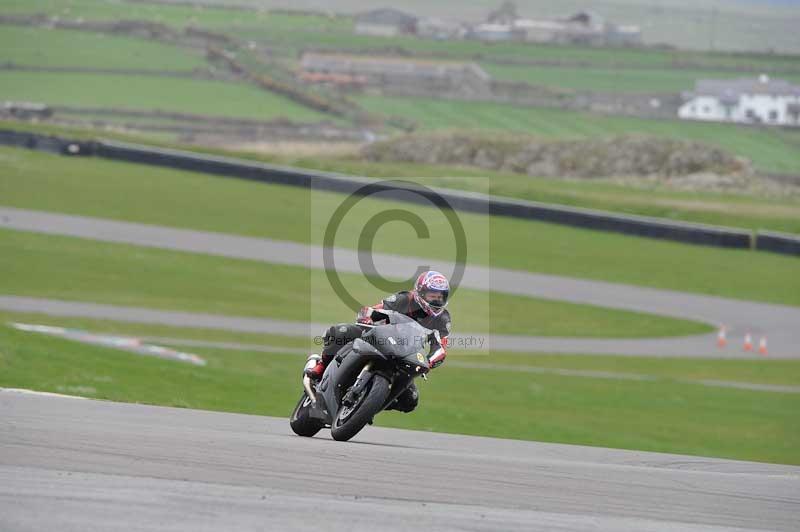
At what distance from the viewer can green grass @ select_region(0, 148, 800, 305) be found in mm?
36500

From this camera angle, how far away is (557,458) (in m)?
13.0

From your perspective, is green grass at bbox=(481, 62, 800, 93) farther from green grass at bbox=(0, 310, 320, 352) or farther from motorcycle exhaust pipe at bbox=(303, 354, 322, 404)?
motorcycle exhaust pipe at bbox=(303, 354, 322, 404)

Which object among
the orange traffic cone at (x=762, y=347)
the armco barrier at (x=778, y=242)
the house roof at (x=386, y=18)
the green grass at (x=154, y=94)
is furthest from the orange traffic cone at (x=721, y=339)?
the house roof at (x=386, y=18)

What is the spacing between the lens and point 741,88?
109 m

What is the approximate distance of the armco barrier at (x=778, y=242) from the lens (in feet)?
134

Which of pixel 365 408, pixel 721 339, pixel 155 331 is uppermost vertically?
pixel 365 408

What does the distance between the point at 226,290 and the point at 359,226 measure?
441 inches

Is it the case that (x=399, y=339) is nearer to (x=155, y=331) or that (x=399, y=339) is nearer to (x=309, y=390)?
(x=309, y=390)


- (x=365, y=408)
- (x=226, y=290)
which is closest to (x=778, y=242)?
(x=226, y=290)

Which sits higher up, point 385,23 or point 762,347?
point 762,347

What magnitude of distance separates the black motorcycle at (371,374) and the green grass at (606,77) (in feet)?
313

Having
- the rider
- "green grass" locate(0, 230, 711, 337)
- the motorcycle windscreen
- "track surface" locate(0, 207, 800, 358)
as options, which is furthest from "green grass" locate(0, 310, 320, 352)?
the motorcycle windscreen

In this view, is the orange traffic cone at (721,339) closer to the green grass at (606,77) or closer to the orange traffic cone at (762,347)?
the orange traffic cone at (762,347)

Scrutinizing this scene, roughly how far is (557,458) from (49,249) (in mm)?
21507
